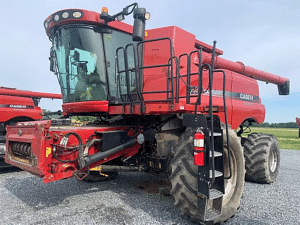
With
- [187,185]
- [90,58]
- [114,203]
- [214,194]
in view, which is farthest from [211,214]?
[90,58]

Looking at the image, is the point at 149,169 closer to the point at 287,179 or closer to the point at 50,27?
the point at 50,27

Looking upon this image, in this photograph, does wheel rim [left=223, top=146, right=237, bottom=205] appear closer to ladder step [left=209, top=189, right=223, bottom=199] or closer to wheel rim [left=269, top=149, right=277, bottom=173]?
ladder step [left=209, top=189, right=223, bottom=199]

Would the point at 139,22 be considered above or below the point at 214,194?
above

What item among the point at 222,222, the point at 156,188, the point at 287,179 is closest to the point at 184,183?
the point at 222,222

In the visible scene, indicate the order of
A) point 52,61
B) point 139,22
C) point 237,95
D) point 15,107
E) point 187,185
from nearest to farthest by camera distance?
point 187,185 → point 139,22 → point 52,61 → point 237,95 → point 15,107

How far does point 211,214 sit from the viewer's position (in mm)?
2934

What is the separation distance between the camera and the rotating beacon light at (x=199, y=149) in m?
2.84

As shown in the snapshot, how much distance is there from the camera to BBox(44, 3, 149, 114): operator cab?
4086 mm

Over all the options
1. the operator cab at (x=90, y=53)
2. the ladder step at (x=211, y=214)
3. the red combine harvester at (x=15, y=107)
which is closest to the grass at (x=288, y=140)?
the ladder step at (x=211, y=214)

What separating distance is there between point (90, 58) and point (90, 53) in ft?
0.28

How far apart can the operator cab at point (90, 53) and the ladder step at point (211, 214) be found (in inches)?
91.6

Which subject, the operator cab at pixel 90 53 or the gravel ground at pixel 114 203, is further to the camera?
the operator cab at pixel 90 53

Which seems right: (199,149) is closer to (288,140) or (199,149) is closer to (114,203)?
(114,203)

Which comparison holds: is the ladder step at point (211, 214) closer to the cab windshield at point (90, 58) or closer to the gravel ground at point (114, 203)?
the gravel ground at point (114, 203)
